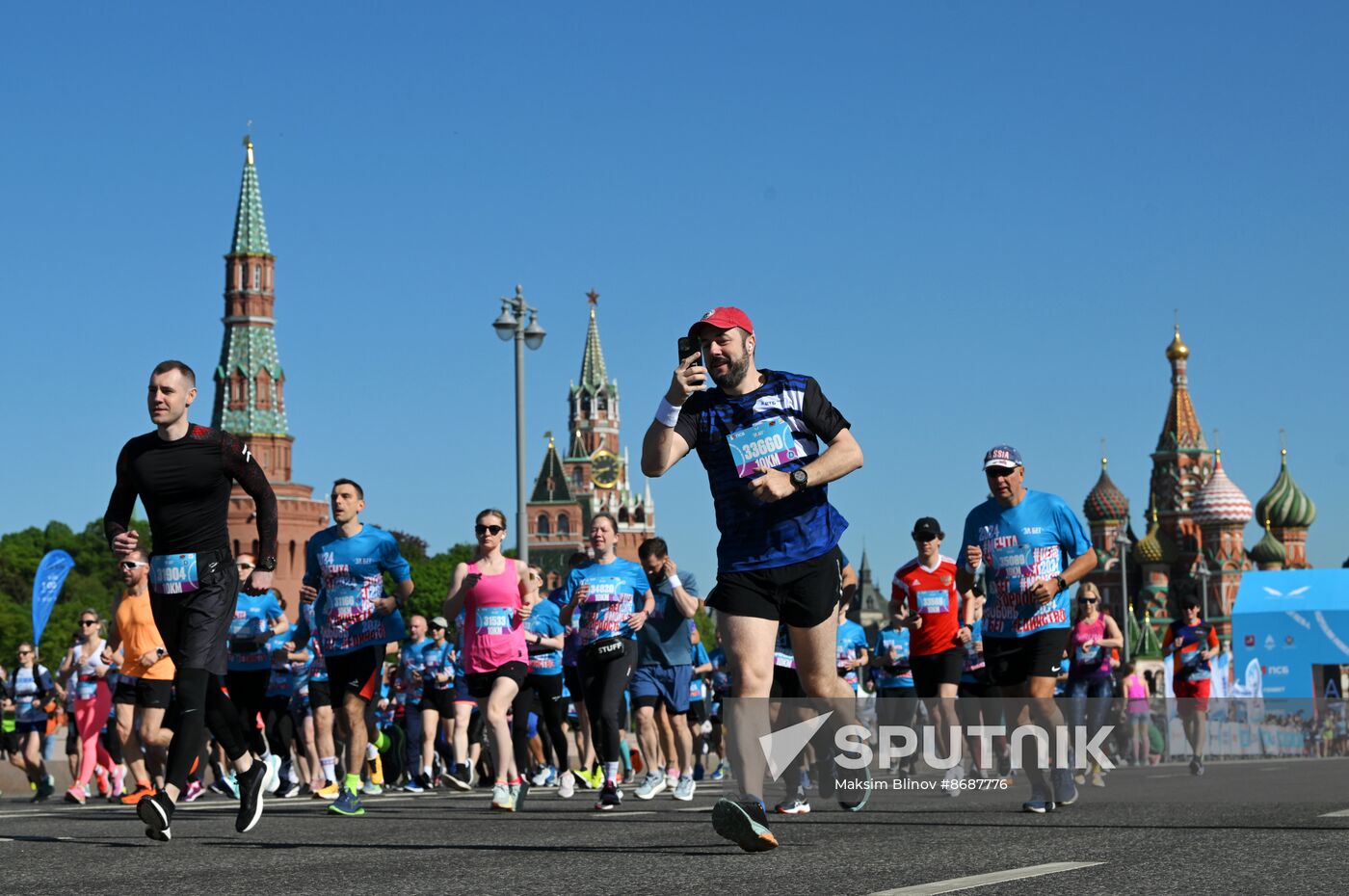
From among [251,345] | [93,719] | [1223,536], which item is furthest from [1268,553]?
[93,719]

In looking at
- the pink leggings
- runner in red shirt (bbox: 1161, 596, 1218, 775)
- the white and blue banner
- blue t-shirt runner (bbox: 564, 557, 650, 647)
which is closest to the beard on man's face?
blue t-shirt runner (bbox: 564, 557, 650, 647)

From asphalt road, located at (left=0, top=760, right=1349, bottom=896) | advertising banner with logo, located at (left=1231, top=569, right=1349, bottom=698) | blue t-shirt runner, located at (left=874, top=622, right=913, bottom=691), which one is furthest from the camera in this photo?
advertising banner with logo, located at (left=1231, top=569, right=1349, bottom=698)

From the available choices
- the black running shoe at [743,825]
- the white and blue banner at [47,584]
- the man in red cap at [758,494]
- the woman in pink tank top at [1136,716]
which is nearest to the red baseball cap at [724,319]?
the man in red cap at [758,494]

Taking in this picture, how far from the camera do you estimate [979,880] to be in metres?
6.34

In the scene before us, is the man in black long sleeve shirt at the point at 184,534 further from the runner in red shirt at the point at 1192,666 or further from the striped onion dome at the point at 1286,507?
the striped onion dome at the point at 1286,507

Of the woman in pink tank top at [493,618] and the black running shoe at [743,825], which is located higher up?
the woman in pink tank top at [493,618]

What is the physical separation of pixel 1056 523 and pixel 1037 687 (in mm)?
853

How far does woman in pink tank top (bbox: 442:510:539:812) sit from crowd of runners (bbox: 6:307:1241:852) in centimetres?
2

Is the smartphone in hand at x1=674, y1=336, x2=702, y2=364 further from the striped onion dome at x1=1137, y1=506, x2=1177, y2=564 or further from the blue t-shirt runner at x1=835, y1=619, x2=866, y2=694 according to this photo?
the striped onion dome at x1=1137, y1=506, x2=1177, y2=564

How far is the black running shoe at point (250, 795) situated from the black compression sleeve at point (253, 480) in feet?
3.41

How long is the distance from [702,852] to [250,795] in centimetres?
265

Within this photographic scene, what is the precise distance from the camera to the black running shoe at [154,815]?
8664 millimetres

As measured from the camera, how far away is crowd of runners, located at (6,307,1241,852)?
784cm

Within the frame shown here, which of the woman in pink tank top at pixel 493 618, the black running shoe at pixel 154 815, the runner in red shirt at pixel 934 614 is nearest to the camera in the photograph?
the black running shoe at pixel 154 815
